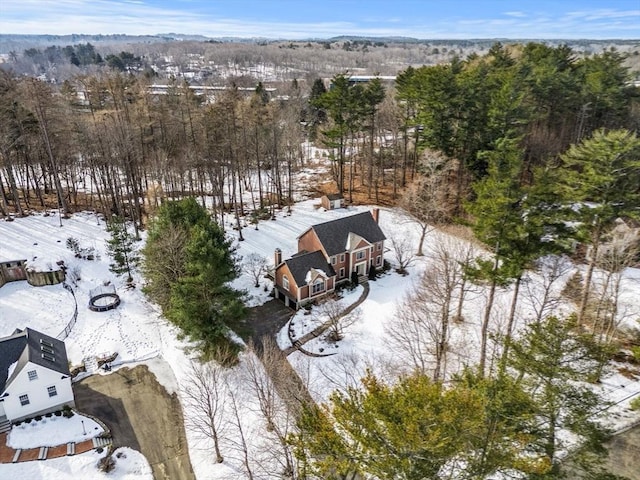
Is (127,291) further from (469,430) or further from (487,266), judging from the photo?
(469,430)

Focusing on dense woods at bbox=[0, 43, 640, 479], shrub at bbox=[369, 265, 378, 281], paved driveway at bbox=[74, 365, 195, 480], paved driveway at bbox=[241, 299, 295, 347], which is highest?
dense woods at bbox=[0, 43, 640, 479]

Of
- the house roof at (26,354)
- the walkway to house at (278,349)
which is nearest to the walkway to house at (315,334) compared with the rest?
the walkway to house at (278,349)

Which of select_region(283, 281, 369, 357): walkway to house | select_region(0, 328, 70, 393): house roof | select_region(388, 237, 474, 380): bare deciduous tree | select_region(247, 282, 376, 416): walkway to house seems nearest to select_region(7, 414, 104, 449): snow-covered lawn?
select_region(0, 328, 70, 393): house roof

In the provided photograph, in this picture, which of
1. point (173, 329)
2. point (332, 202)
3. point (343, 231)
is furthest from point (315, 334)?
point (332, 202)

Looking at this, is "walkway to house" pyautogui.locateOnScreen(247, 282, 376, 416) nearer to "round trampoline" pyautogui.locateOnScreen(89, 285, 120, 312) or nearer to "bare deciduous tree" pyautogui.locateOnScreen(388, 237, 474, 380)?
"bare deciduous tree" pyautogui.locateOnScreen(388, 237, 474, 380)

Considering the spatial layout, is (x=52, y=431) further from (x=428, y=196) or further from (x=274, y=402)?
(x=428, y=196)

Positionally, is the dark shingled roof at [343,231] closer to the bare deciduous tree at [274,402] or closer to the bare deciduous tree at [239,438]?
the bare deciduous tree at [274,402]
